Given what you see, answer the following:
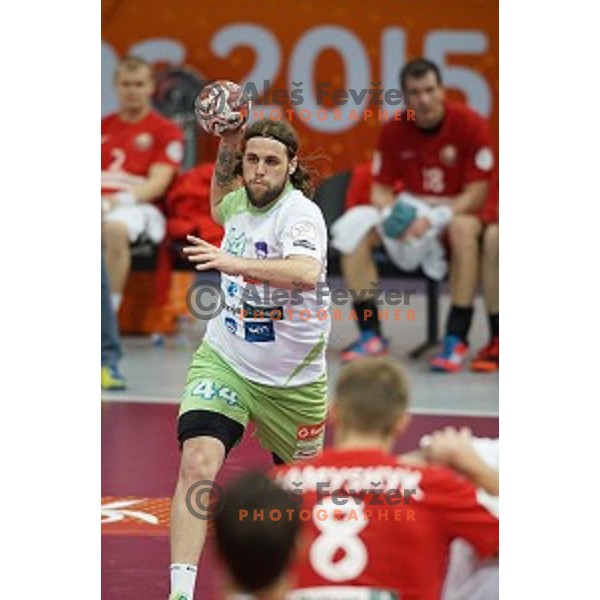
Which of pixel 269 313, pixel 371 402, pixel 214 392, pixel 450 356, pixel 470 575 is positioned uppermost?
pixel 269 313

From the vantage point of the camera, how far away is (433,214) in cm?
1049

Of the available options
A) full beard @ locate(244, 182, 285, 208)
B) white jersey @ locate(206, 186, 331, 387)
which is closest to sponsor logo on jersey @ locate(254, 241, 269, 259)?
white jersey @ locate(206, 186, 331, 387)

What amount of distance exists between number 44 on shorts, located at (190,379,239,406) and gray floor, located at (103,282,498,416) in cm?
365

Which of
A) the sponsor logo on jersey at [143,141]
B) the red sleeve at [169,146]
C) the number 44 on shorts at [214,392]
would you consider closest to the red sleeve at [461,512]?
the number 44 on shorts at [214,392]

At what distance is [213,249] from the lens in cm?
562

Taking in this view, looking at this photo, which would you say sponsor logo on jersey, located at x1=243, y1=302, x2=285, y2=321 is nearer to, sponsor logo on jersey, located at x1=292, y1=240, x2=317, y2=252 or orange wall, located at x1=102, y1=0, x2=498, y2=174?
sponsor logo on jersey, located at x1=292, y1=240, x2=317, y2=252

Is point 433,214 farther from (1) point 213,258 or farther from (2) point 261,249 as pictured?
(1) point 213,258

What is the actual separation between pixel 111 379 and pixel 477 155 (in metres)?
2.45

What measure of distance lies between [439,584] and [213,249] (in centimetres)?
147

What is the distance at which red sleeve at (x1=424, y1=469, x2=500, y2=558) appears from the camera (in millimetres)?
4535

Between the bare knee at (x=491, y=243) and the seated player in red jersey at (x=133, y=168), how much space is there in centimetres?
187

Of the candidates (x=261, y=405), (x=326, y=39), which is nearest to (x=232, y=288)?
(x=261, y=405)

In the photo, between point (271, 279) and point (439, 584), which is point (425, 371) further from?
point (439, 584)

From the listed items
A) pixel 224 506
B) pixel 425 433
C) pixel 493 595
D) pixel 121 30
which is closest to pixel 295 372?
pixel 493 595
